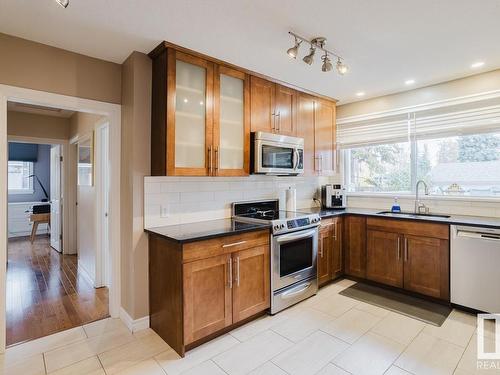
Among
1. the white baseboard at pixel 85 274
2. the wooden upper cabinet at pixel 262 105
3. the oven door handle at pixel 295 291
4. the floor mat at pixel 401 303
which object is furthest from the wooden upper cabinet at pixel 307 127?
the white baseboard at pixel 85 274

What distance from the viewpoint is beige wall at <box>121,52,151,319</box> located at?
2496mm

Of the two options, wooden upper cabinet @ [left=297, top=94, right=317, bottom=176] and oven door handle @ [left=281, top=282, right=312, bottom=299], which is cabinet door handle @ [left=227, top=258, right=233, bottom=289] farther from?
wooden upper cabinet @ [left=297, top=94, right=317, bottom=176]

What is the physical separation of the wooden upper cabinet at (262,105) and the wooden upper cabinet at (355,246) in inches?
63.1

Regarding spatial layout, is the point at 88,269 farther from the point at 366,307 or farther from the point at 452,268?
the point at 452,268

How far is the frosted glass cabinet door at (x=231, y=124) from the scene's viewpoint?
2.75 m

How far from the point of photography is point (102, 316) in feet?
9.16

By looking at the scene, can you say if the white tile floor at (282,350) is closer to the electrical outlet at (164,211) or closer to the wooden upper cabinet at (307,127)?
the electrical outlet at (164,211)

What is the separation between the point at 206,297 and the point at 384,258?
2205mm

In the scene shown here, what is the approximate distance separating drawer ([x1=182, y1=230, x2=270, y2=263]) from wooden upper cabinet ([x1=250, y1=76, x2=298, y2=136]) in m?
1.17

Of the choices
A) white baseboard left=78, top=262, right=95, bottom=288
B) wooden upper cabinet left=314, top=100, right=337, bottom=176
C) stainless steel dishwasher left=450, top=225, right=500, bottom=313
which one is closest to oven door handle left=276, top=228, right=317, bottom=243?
wooden upper cabinet left=314, top=100, right=337, bottom=176

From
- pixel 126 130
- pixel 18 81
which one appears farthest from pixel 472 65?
pixel 18 81

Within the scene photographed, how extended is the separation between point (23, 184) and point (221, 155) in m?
7.18

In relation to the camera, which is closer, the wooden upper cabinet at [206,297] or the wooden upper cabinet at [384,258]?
the wooden upper cabinet at [206,297]

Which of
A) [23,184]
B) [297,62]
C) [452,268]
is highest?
[297,62]
